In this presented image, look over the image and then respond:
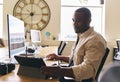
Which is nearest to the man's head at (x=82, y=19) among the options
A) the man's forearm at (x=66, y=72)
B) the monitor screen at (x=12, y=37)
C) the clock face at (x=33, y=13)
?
the man's forearm at (x=66, y=72)

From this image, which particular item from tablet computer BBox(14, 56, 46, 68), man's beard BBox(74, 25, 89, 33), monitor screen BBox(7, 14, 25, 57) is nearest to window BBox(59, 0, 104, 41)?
monitor screen BBox(7, 14, 25, 57)

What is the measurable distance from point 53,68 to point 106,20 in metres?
4.39

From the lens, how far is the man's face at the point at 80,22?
1813 millimetres

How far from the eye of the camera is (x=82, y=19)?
1.82m

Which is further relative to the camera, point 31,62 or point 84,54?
point 84,54

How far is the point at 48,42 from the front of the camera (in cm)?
574

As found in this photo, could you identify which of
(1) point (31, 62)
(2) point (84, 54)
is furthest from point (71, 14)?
(1) point (31, 62)

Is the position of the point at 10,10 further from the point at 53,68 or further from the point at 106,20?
the point at 53,68

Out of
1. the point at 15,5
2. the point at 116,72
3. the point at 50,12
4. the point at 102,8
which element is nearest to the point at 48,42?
the point at 50,12

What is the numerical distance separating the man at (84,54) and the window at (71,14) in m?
4.09

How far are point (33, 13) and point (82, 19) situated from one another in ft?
13.6

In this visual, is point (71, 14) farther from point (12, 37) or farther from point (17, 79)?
point (17, 79)

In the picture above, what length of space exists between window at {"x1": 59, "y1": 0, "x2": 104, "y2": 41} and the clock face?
489 mm

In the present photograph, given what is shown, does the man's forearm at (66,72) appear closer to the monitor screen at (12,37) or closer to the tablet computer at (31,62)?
the tablet computer at (31,62)
